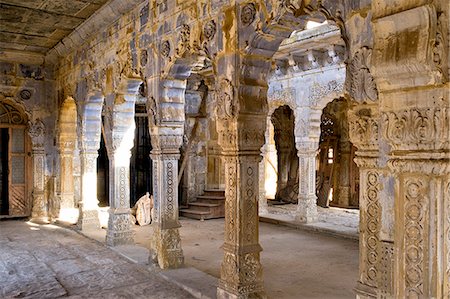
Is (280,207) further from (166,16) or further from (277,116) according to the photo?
(166,16)

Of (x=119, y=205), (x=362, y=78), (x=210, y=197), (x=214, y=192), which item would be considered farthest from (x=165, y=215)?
(x=214, y=192)

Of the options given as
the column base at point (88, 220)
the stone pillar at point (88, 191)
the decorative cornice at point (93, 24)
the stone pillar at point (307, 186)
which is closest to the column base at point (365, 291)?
the decorative cornice at point (93, 24)

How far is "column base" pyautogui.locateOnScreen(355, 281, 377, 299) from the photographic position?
3360mm

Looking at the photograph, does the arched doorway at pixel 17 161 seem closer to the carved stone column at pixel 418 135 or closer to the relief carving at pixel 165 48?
the relief carving at pixel 165 48

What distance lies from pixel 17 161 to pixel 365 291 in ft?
35.0

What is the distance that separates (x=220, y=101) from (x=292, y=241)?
15.7 feet

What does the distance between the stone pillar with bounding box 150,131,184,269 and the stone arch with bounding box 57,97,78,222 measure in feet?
17.1

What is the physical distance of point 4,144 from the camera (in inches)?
509

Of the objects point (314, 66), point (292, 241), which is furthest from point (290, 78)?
point (292, 241)

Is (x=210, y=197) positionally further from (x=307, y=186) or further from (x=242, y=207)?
(x=242, y=207)

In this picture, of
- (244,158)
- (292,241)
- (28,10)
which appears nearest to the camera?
(244,158)

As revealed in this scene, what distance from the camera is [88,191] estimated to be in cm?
960

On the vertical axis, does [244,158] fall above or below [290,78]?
below

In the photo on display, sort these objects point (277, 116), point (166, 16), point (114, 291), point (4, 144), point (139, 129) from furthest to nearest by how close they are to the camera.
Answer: point (277, 116), point (139, 129), point (4, 144), point (166, 16), point (114, 291)
